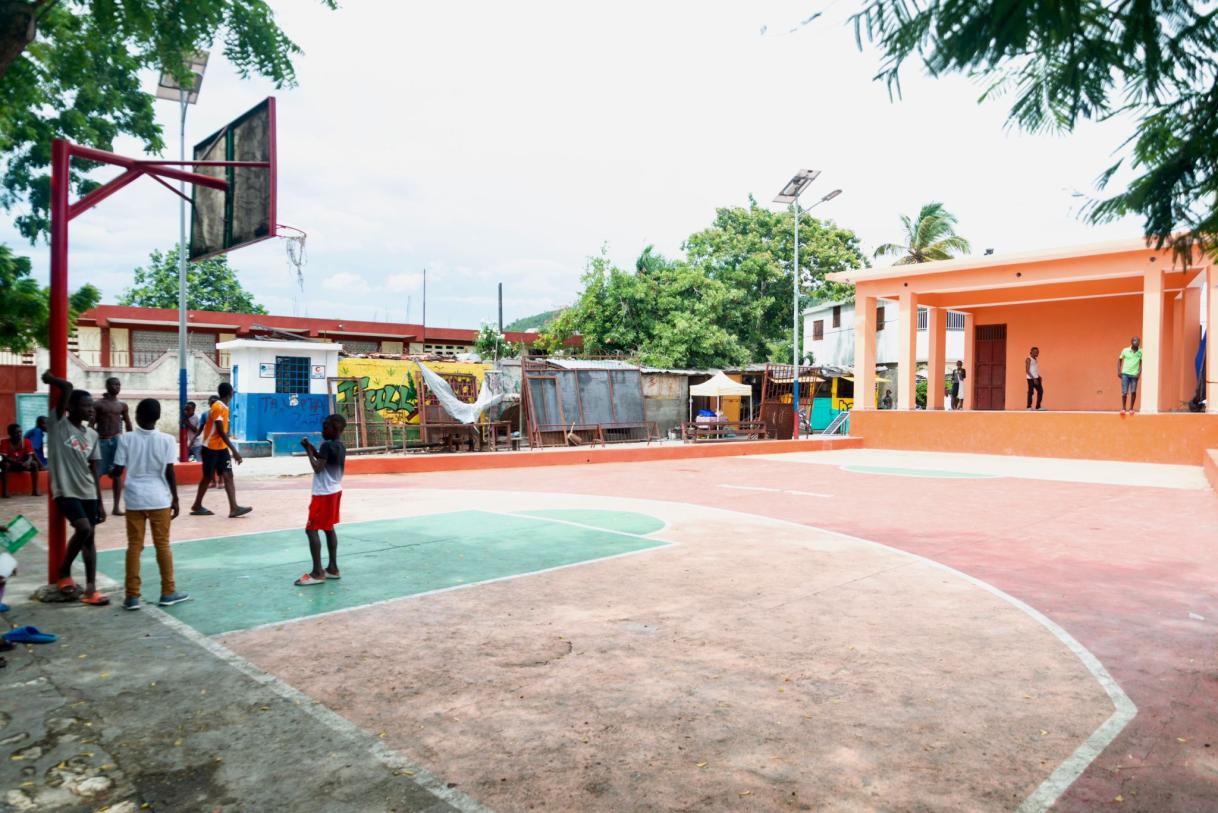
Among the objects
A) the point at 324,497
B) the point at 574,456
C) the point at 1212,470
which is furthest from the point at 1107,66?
the point at 574,456

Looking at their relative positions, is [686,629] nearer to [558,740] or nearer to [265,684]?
[558,740]

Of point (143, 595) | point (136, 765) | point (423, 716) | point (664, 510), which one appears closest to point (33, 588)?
point (143, 595)

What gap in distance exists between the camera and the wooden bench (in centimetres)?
2547

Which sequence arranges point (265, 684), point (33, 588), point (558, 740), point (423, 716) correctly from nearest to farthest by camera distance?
point (558, 740), point (423, 716), point (265, 684), point (33, 588)

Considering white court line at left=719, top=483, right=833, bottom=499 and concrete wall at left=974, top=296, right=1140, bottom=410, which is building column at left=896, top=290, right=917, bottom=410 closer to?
concrete wall at left=974, top=296, right=1140, bottom=410

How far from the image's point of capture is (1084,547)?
854 centimetres

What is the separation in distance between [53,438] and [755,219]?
40.4 metres

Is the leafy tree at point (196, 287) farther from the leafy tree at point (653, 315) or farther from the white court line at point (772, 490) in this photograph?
the white court line at point (772, 490)

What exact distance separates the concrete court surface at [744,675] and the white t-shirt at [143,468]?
33.4 inches

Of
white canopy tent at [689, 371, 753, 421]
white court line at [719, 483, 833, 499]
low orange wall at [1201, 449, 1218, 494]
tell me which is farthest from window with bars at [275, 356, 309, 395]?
low orange wall at [1201, 449, 1218, 494]

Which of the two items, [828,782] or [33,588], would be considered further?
[33,588]

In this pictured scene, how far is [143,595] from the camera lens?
6.25 meters

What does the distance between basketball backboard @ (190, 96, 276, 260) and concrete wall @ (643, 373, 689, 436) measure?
18.5 metres

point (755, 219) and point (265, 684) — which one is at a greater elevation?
point (755, 219)
